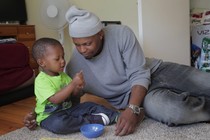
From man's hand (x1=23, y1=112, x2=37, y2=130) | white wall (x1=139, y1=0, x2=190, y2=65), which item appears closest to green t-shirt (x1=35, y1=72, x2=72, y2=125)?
man's hand (x1=23, y1=112, x2=37, y2=130)

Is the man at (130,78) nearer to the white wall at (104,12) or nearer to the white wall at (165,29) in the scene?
the white wall at (165,29)

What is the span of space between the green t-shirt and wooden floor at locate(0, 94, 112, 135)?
302 millimetres

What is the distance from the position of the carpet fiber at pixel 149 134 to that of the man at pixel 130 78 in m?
0.03

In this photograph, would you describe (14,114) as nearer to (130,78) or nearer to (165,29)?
(130,78)

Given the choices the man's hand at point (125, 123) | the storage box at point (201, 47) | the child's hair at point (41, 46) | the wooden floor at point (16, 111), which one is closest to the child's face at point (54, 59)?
the child's hair at point (41, 46)

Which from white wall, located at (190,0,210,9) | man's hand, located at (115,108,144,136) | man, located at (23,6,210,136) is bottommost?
→ man's hand, located at (115,108,144,136)

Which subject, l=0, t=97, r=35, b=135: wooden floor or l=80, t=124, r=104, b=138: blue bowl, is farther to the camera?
l=0, t=97, r=35, b=135: wooden floor

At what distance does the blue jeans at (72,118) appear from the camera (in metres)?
1.20

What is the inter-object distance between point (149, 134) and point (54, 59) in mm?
554

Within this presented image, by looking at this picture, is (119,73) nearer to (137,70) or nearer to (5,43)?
(137,70)

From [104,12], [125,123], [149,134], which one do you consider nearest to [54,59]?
[125,123]

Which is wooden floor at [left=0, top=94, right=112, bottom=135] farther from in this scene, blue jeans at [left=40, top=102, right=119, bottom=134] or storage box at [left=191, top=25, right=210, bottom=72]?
storage box at [left=191, top=25, right=210, bottom=72]

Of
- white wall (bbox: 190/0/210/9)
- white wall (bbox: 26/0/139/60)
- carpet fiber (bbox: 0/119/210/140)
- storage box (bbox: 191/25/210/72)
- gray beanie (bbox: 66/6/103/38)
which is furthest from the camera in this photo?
white wall (bbox: 190/0/210/9)

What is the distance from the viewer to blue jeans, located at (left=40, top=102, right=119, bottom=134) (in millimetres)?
1200
